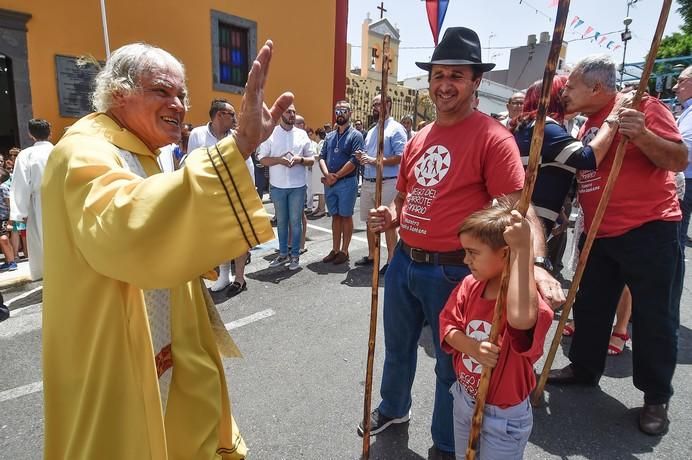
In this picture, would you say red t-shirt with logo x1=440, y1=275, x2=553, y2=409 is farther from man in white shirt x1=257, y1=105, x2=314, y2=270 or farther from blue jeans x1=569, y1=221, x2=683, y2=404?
man in white shirt x1=257, y1=105, x2=314, y2=270

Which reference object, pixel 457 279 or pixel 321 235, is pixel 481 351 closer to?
pixel 457 279

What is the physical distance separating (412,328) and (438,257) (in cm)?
48

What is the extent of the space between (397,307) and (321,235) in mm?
5066

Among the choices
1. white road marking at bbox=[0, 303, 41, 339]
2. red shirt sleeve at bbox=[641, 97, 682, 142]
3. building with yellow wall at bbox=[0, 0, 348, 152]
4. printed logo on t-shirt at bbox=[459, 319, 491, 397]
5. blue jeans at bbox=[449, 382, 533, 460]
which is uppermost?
building with yellow wall at bbox=[0, 0, 348, 152]

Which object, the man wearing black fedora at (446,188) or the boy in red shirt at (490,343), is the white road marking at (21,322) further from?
the boy in red shirt at (490,343)

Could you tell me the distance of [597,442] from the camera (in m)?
2.43

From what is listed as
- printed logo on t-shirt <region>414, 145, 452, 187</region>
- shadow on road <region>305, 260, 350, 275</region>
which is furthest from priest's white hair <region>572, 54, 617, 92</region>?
shadow on road <region>305, 260, 350, 275</region>

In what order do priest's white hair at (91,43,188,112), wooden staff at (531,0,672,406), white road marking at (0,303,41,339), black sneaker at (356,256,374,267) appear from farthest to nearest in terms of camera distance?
black sneaker at (356,256,374,267)
white road marking at (0,303,41,339)
wooden staff at (531,0,672,406)
priest's white hair at (91,43,188,112)

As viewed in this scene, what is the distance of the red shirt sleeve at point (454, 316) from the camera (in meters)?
1.77

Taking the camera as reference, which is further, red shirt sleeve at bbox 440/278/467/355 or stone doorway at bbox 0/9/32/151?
stone doorway at bbox 0/9/32/151

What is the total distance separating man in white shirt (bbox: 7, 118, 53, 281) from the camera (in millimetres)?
4363

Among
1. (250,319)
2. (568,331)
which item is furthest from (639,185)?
(250,319)

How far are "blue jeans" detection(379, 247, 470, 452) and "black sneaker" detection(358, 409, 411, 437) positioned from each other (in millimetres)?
28

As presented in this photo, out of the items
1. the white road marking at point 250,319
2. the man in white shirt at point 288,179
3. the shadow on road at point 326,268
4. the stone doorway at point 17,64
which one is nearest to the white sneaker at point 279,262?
the man in white shirt at point 288,179
